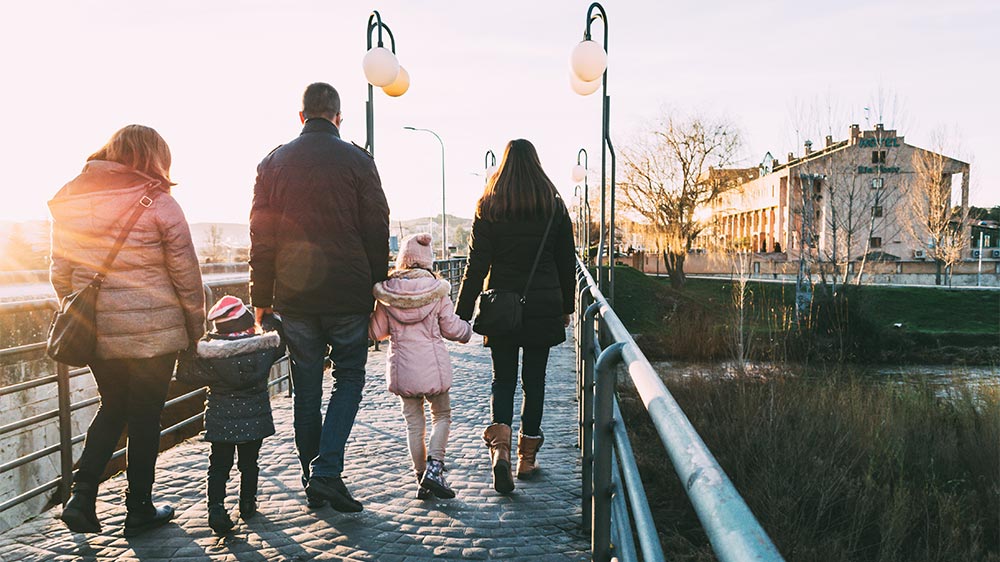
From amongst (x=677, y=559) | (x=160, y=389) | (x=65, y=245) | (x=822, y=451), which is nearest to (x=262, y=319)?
(x=160, y=389)

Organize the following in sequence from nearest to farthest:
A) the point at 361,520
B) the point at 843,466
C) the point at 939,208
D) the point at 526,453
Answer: the point at 361,520 → the point at 526,453 → the point at 843,466 → the point at 939,208

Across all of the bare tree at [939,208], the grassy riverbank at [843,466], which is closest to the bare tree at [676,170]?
the bare tree at [939,208]

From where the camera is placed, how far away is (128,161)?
3.53 m

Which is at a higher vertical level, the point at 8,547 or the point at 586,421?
the point at 586,421

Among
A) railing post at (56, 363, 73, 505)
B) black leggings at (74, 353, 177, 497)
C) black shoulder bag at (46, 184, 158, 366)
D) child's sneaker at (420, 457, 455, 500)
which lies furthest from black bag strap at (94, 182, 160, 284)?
child's sneaker at (420, 457, 455, 500)

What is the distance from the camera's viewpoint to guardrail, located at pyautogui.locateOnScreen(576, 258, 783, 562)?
30.5 inches

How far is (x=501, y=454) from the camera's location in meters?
4.43

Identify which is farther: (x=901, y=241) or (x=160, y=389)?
(x=901, y=241)

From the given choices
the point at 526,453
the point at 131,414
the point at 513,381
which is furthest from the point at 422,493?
the point at 131,414

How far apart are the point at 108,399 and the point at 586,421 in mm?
2407

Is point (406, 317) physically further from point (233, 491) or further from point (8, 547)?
point (8, 547)

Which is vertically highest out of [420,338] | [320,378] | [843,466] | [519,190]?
[519,190]

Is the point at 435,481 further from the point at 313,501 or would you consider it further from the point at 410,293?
the point at 410,293

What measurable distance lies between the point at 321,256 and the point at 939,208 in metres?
50.1
